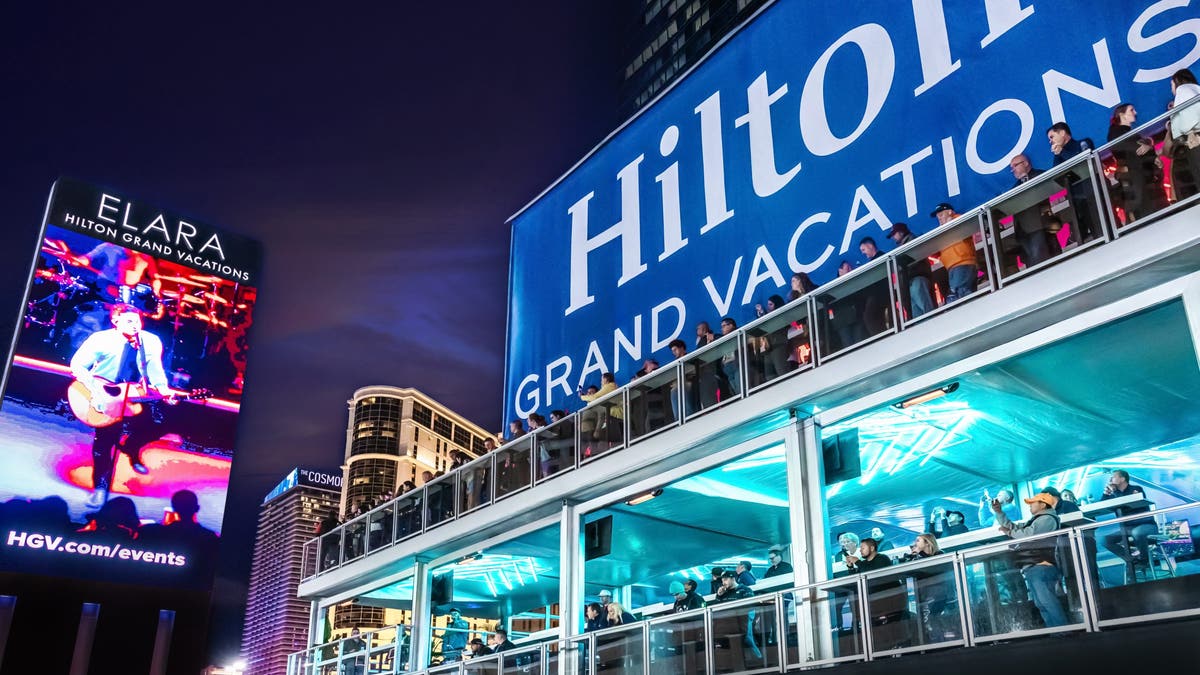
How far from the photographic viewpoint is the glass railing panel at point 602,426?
55.2 ft

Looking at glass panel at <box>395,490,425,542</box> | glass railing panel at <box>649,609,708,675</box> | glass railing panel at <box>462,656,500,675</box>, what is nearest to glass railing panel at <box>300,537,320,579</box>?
glass panel at <box>395,490,425,542</box>

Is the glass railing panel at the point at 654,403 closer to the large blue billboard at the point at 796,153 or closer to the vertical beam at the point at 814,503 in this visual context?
the vertical beam at the point at 814,503

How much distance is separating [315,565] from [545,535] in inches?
340

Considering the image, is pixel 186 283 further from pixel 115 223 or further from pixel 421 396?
pixel 421 396

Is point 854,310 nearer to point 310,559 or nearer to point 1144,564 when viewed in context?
point 1144,564

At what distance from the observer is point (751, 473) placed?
16.2 meters

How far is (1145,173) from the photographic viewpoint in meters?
10.3

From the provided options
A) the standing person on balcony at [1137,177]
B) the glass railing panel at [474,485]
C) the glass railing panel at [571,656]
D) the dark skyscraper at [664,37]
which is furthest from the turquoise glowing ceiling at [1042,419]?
the dark skyscraper at [664,37]

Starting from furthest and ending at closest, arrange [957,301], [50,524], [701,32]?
[701,32] < [50,524] < [957,301]

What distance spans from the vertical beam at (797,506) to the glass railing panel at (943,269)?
7.82 ft

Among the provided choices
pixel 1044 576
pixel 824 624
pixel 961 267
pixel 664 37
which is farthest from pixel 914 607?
pixel 664 37

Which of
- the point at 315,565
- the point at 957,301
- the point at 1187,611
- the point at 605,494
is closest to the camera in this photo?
the point at 1187,611

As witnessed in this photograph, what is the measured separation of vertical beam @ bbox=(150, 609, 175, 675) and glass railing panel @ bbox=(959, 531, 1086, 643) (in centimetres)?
4768

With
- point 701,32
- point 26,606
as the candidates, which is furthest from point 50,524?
point 701,32
